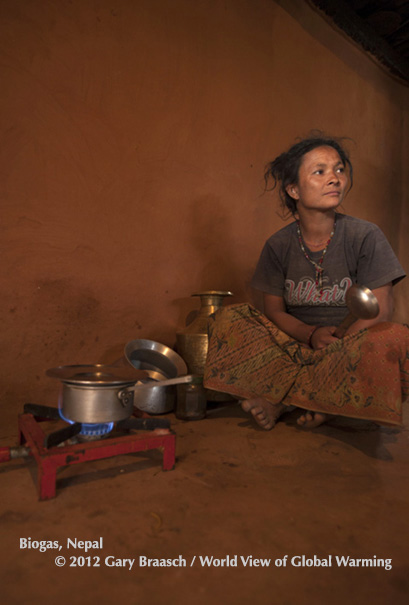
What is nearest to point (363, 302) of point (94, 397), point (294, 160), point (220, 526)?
point (220, 526)

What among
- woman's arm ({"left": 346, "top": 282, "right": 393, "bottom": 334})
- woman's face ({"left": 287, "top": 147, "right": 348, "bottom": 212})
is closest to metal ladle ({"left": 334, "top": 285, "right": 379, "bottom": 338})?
Answer: woman's arm ({"left": 346, "top": 282, "right": 393, "bottom": 334})

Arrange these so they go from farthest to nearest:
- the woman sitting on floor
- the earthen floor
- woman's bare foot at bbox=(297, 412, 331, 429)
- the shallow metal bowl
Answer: the shallow metal bowl
woman's bare foot at bbox=(297, 412, 331, 429)
the woman sitting on floor
the earthen floor

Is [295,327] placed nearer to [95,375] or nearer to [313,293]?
[313,293]

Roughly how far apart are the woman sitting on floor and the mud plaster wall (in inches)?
21.8

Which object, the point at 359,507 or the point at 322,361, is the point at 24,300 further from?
the point at 359,507

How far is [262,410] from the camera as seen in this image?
162 cm

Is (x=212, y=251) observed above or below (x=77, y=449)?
above

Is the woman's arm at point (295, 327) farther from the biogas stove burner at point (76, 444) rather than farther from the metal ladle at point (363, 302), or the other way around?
the biogas stove burner at point (76, 444)

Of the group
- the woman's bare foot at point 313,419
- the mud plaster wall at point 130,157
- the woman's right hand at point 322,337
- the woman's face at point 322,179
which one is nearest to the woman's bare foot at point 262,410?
Result: the woman's bare foot at point 313,419

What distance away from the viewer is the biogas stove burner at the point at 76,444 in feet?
3.26

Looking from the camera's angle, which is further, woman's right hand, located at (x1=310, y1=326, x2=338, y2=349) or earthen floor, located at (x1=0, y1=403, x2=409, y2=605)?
woman's right hand, located at (x1=310, y1=326, x2=338, y2=349)

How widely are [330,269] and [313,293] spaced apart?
151 mm

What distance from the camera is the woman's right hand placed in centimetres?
164

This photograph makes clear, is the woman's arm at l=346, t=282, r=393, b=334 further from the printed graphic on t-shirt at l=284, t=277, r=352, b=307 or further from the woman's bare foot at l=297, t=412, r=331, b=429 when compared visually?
the woman's bare foot at l=297, t=412, r=331, b=429
